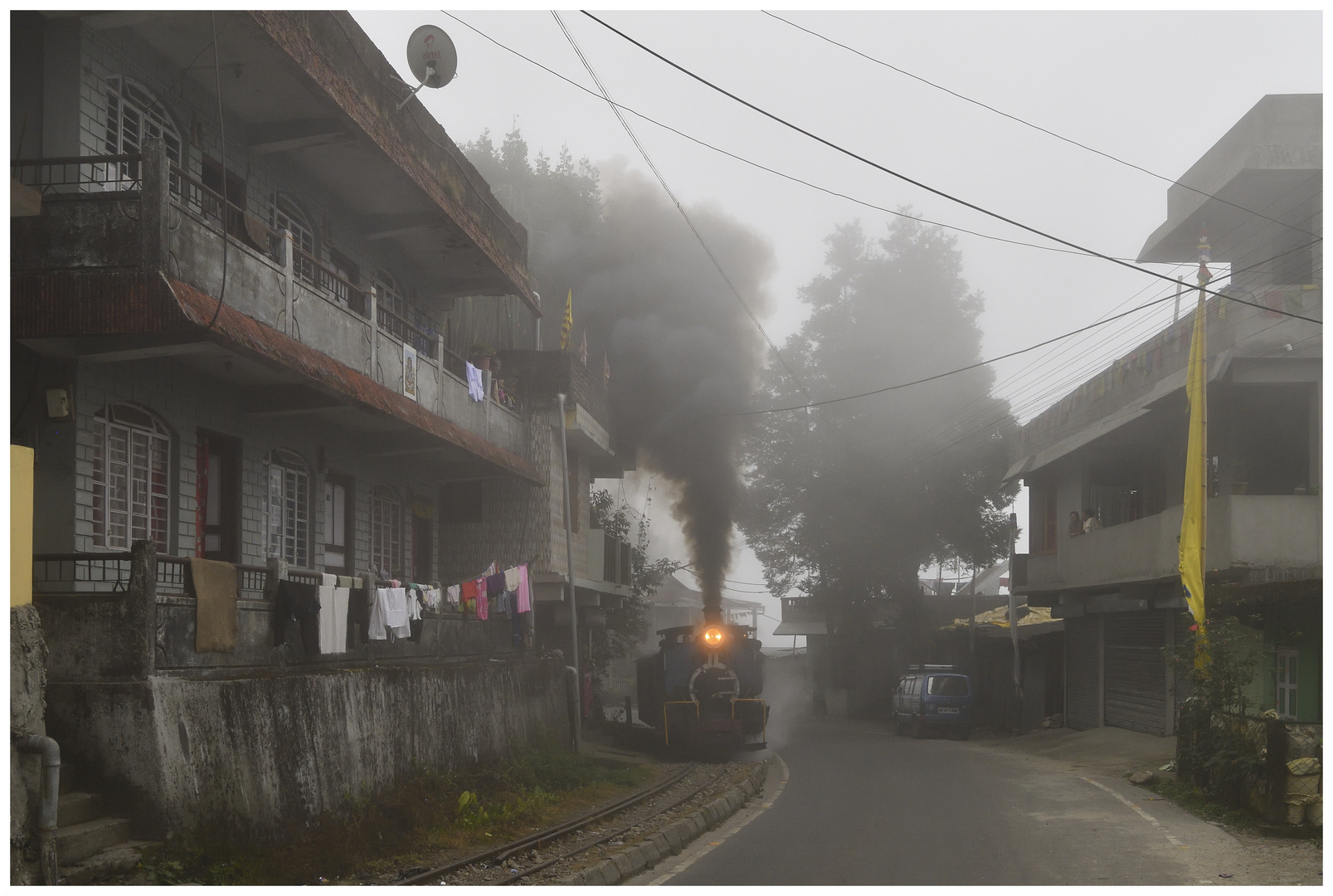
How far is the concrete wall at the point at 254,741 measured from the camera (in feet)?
31.9

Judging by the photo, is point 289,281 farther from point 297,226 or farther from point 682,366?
point 682,366

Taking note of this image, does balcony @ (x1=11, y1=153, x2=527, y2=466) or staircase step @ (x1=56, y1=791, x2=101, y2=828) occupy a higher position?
balcony @ (x1=11, y1=153, x2=527, y2=466)

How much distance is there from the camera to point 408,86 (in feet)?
57.0

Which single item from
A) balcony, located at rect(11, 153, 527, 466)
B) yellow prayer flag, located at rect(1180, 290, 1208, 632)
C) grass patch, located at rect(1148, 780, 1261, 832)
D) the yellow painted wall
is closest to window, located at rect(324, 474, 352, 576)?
balcony, located at rect(11, 153, 527, 466)

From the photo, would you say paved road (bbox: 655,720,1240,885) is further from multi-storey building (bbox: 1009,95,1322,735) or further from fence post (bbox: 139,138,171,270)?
fence post (bbox: 139,138,171,270)

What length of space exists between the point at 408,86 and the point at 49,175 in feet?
23.4

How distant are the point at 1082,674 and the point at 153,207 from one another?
24.5 meters

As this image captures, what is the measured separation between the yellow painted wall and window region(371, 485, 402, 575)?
9.65 m

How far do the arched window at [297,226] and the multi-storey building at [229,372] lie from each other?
5 centimetres

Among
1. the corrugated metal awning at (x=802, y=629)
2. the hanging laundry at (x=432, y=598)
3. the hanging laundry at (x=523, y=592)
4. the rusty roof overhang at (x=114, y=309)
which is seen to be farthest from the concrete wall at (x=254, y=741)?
the corrugated metal awning at (x=802, y=629)

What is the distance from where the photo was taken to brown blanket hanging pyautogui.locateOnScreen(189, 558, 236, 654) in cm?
1095

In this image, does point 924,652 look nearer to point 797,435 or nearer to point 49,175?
point 797,435

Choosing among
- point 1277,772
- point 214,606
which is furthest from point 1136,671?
point 214,606

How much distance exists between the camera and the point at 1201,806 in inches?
604
